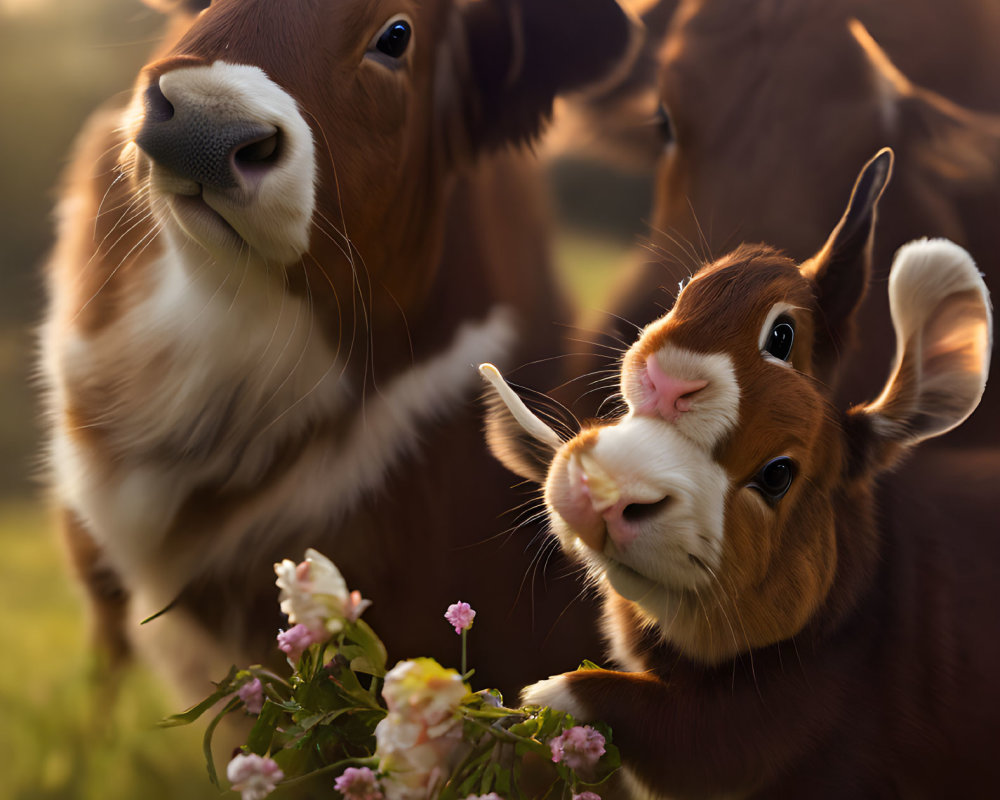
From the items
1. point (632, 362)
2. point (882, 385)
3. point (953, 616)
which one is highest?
point (632, 362)

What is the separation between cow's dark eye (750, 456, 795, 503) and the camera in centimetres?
82

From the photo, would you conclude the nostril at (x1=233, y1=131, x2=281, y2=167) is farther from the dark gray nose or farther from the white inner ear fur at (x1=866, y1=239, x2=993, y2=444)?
the white inner ear fur at (x1=866, y1=239, x2=993, y2=444)

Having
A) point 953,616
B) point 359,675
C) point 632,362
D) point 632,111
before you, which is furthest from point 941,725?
point 632,111

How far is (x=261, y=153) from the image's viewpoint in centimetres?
91

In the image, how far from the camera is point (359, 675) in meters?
1.05

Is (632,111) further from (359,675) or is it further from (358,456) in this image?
(359,675)

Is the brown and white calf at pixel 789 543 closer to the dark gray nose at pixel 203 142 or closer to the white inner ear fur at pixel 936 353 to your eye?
the white inner ear fur at pixel 936 353

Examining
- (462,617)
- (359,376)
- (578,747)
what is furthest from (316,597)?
(359,376)

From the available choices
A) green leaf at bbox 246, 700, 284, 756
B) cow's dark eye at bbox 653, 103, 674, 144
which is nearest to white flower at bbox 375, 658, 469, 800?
green leaf at bbox 246, 700, 284, 756

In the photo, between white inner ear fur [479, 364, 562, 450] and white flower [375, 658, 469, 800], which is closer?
white flower [375, 658, 469, 800]

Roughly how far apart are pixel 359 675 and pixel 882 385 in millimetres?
622

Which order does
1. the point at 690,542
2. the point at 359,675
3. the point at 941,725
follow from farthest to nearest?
the point at 359,675, the point at 941,725, the point at 690,542

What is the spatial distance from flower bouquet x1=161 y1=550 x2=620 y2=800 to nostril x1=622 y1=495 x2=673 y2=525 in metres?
0.17

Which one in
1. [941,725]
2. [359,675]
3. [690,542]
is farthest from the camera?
[359,675]
